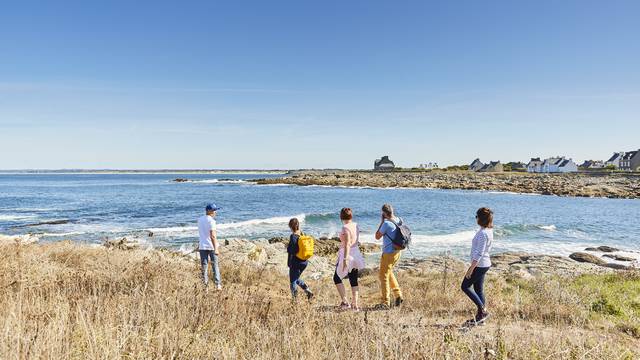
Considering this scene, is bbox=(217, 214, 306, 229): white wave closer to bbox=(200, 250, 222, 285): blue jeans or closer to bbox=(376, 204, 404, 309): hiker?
bbox=(200, 250, 222, 285): blue jeans

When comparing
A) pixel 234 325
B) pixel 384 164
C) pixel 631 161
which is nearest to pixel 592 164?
pixel 631 161

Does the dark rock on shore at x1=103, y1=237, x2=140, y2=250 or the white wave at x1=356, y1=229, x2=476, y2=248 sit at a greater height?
the dark rock on shore at x1=103, y1=237, x2=140, y2=250

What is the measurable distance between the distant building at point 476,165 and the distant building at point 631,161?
40.4 meters

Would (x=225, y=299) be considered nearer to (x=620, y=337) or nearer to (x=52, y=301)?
(x=52, y=301)

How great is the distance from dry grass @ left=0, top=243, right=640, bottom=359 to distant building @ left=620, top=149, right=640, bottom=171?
13499 cm

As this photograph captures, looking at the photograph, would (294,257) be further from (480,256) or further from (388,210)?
(480,256)

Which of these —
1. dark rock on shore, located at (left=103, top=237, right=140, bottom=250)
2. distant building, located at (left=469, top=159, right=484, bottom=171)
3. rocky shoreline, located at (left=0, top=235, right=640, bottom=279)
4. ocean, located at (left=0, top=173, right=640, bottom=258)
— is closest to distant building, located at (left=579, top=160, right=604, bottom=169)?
distant building, located at (left=469, top=159, right=484, bottom=171)

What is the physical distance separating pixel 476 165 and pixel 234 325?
154 meters

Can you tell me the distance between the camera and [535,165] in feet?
439

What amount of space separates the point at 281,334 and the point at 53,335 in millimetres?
2202

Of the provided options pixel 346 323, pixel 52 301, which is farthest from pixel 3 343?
pixel 346 323

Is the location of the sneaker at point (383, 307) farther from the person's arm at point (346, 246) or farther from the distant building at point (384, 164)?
the distant building at point (384, 164)

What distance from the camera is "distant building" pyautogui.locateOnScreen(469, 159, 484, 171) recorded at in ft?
477

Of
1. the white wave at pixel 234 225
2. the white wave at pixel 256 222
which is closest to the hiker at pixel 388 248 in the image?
the white wave at pixel 234 225
